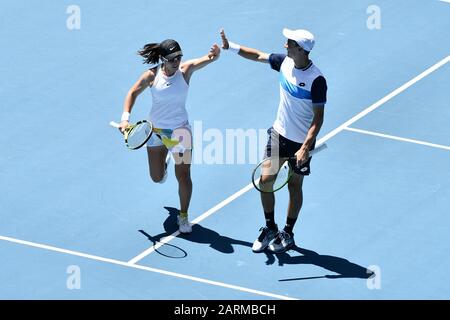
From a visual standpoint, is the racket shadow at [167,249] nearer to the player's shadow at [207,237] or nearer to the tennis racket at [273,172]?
the player's shadow at [207,237]

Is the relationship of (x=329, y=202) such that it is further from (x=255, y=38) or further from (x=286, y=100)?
(x=255, y=38)

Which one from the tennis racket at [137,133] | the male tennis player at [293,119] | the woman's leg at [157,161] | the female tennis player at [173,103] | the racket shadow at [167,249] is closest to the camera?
the male tennis player at [293,119]

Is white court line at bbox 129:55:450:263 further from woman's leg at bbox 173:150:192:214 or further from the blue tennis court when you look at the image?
woman's leg at bbox 173:150:192:214

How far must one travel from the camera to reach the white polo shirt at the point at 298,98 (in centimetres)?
1689

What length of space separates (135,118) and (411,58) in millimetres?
4456

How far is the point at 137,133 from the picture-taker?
681 inches

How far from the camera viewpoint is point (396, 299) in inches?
653

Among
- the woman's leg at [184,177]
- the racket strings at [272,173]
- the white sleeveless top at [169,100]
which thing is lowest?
the racket strings at [272,173]

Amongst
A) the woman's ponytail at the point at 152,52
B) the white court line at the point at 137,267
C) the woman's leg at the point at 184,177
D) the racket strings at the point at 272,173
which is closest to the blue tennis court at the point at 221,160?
the white court line at the point at 137,267

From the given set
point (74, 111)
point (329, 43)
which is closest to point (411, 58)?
point (329, 43)

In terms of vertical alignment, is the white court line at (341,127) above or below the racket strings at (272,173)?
above

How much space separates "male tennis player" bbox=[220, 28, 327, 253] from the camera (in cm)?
1684

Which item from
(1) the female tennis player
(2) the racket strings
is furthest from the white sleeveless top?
(2) the racket strings

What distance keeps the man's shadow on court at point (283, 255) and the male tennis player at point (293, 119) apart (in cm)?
16
